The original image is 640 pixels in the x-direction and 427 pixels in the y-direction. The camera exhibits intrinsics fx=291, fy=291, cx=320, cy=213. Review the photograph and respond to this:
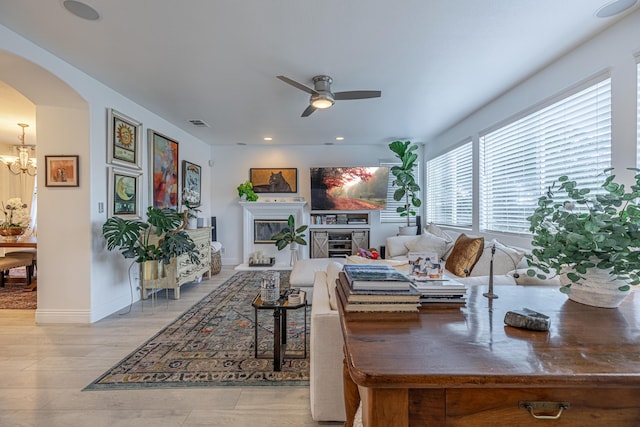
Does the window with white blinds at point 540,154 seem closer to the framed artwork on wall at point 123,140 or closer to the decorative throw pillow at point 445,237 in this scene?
the decorative throw pillow at point 445,237

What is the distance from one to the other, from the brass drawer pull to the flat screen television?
5.28 metres

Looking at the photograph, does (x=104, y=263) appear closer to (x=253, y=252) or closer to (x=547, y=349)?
(x=253, y=252)

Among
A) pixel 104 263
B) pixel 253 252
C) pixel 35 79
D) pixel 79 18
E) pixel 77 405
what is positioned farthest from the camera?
pixel 253 252

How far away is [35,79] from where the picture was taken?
2682 millimetres

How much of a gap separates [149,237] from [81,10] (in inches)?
100

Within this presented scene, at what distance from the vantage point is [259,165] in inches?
247

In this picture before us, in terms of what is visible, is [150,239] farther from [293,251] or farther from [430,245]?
[430,245]

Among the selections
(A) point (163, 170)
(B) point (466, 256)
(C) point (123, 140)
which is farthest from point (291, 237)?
(B) point (466, 256)

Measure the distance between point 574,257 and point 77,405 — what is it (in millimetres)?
2807

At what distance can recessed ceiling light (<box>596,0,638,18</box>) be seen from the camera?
6.29 feet

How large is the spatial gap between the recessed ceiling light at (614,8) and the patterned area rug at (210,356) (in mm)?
3274

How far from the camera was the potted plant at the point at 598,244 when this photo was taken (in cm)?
110

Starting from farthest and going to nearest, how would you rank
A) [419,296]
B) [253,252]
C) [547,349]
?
[253,252] < [419,296] < [547,349]

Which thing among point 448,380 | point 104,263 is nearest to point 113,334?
point 104,263
